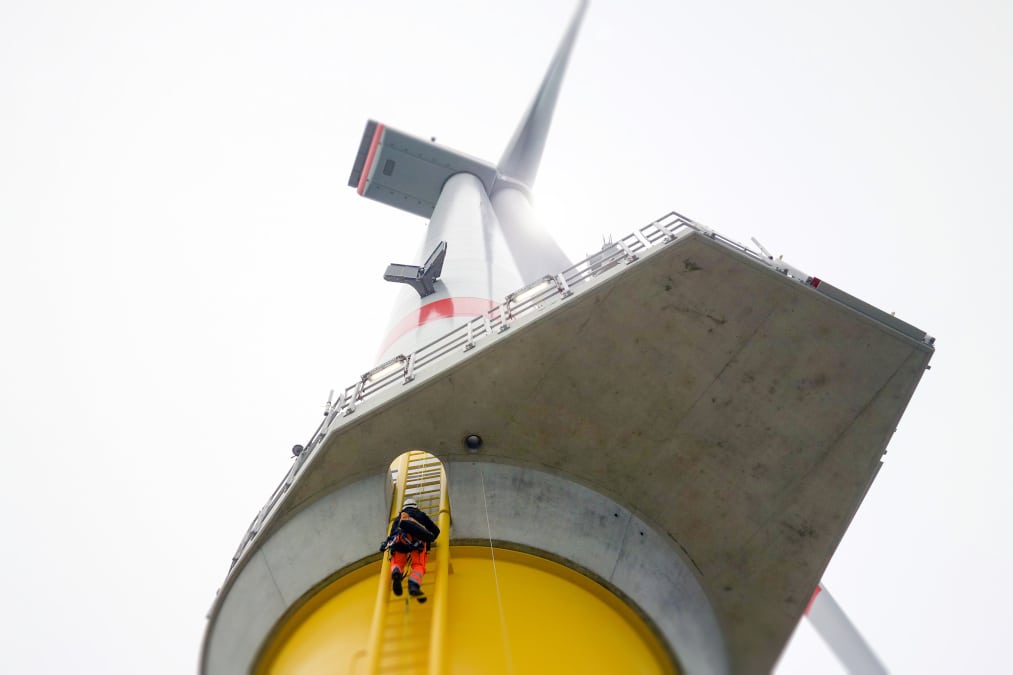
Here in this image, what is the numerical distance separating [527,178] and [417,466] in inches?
955

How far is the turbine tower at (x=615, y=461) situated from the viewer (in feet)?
27.8

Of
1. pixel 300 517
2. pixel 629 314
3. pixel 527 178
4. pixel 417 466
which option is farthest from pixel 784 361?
pixel 527 178

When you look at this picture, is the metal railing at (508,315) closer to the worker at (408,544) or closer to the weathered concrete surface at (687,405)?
the weathered concrete surface at (687,405)

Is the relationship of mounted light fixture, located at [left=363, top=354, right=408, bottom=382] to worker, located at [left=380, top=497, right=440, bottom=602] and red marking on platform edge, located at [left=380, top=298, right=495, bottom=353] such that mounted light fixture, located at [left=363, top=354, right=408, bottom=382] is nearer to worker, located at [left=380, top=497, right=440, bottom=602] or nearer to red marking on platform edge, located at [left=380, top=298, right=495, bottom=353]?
worker, located at [left=380, top=497, right=440, bottom=602]

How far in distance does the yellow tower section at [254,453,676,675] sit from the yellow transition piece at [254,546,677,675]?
13 millimetres

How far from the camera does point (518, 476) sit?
364 inches

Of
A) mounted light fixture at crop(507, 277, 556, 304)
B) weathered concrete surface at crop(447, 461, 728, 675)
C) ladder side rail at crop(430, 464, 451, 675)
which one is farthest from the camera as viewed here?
mounted light fixture at crop(507, 277, 556, 304)

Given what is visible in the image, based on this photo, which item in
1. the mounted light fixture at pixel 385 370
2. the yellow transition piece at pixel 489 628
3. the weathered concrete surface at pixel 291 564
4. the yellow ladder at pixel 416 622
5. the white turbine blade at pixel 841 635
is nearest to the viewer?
the yellow ladder at pixel 416 622

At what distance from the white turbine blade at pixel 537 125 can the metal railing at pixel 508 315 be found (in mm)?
22876

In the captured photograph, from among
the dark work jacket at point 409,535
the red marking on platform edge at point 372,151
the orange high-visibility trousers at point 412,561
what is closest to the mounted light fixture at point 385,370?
the dark work jacket at point 409,535

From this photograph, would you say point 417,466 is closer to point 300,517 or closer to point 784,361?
point 300,517

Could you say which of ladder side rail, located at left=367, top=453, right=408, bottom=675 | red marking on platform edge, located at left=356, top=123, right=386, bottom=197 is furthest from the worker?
red marking on platform edge, located at left=356, top=123, right=386, bottom=197

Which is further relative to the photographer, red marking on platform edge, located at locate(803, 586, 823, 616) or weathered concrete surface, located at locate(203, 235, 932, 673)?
red marking on platform edge, located at locate(803, 586, 823, 616)

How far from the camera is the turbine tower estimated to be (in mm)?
8469
